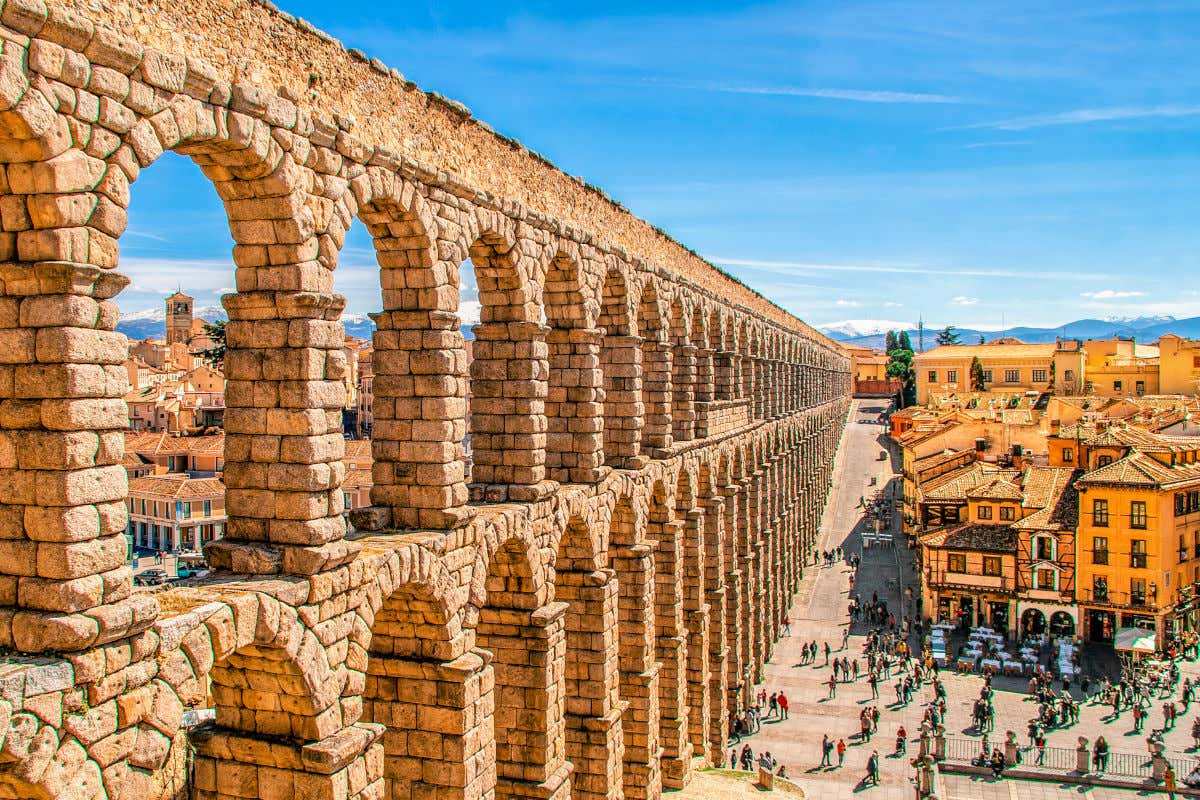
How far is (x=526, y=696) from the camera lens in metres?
17.0

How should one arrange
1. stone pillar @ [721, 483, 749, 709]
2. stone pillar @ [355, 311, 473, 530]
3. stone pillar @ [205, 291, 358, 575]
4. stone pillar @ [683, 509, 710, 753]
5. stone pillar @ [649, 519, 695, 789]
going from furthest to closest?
1. stone pillar @ [721, 483, 749, 709]
2. stone pillar @ [683, 509, 710, 753]
3. stone pillar @ [649, 519, 695, 789]
4. stone pillar @ [355, 311, 473, 530]
5. stone pillar @ [205, 291, 358, 575]

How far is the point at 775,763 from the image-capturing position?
31484 mm

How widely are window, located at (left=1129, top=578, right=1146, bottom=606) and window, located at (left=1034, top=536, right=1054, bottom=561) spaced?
3.25m

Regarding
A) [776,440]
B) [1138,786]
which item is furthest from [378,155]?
[776,440]

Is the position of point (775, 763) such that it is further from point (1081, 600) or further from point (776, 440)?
point (1081, 600)

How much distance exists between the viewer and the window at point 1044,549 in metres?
44.7

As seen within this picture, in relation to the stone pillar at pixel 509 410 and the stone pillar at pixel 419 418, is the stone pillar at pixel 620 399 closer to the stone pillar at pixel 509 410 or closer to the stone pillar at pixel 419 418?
the stone pillar at pixel 509 410

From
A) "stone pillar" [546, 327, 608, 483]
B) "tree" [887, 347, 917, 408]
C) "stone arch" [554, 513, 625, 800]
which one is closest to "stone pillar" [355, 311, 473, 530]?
"stone pillar" [546, 327, 608, 483]

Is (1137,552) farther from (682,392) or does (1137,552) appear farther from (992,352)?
(992,352)

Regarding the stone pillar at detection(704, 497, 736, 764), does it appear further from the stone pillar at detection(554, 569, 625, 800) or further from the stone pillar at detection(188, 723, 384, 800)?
the stone pillar at detection(188, 723, 384, 800)

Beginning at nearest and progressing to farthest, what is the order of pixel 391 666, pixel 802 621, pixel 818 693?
pixel 391 666, pixel 818 693, pixel 802 621

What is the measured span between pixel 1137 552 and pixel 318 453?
41.6 m

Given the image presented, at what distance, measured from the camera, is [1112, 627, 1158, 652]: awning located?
3984cm

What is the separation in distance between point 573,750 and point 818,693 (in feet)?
69.0
